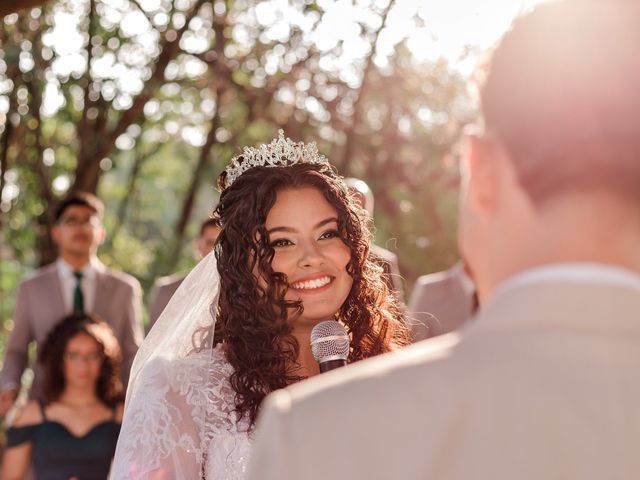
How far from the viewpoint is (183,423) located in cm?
322

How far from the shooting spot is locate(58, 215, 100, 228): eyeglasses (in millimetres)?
7445

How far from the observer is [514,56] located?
1321mm

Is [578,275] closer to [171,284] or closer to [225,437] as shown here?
[225,437]

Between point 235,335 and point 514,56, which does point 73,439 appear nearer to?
point 235,335

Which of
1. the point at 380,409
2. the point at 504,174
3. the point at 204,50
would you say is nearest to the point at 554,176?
the point at 504,174

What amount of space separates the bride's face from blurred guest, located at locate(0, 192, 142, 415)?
397cm

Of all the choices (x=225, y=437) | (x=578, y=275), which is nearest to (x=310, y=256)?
(x=225, y=437)

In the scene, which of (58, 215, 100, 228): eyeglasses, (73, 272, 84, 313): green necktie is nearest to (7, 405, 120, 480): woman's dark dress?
(73, 272, 84, 313): green necktie

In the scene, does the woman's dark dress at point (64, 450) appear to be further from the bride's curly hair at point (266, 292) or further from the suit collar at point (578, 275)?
the suit collar at point (578, 275)

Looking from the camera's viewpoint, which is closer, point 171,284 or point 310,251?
point 310,251

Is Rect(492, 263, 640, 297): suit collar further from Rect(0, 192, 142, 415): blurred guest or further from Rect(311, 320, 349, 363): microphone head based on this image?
Rect(0, 192, 142, 415): blurred guest

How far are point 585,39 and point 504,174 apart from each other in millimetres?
194

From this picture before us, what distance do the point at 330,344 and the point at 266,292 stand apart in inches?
18.7

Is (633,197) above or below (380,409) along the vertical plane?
above
